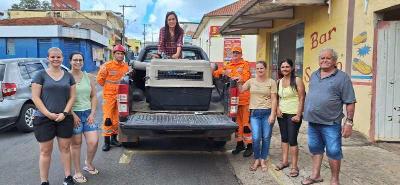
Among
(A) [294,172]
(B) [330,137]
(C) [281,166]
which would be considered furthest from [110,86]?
(B) [330,137]

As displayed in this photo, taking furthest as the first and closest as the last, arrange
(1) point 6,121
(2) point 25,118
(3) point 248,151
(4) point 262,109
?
(2) point 25,118 < (1) point 6,121 < (3) point 248,151 < (4) point 262,109

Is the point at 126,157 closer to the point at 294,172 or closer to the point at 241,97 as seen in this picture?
the point at 241,97

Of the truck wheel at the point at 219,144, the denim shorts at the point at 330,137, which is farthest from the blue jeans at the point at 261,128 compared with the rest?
the truck wheel at the point at 219,144

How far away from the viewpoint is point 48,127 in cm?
479

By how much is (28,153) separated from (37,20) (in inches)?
1515

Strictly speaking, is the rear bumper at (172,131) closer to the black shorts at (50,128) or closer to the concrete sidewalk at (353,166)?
the concrete sidewalk at (353,166)

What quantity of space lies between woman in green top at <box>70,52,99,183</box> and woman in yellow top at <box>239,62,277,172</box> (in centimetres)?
215

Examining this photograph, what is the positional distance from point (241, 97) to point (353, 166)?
1.94 meters

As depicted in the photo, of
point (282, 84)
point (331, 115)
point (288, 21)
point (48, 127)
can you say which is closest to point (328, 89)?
point (331, 115)

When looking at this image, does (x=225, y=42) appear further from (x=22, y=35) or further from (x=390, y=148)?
(x=390, y=148)

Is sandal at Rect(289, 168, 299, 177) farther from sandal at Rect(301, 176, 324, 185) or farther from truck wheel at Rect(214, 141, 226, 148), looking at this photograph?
truck wheel at Rect(214, 141, 226, 148)

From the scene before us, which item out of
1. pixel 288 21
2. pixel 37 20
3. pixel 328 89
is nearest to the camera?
pixel 328 89

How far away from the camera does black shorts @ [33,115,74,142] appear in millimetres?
4766

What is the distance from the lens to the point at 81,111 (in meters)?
5.22
